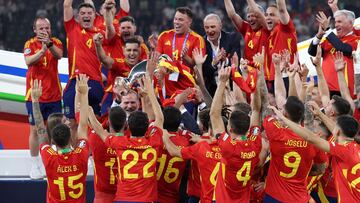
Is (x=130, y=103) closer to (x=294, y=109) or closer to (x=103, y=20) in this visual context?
(x=294, y=109)

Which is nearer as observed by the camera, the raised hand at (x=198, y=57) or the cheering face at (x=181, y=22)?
the raised hand at (x=198, y=57)

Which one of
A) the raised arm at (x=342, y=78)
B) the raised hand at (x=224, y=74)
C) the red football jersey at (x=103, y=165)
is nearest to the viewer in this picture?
the raised hand at (x=224, y=74)

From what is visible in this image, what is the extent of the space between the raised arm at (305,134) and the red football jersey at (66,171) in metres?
1.99

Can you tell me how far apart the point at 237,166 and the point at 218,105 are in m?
0.64

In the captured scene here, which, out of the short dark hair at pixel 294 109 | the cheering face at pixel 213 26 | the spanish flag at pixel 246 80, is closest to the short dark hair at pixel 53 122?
the spanish flag at pixel 246 80

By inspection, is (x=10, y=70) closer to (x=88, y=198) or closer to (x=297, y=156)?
(x=88, y=198)

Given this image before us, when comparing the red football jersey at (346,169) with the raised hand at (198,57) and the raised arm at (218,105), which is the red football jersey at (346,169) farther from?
the raised hand at (198,57)

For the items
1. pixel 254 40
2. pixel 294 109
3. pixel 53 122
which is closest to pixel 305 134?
pixel 294 109

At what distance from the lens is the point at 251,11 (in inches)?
522

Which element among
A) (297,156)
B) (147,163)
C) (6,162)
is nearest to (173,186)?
(147,163)

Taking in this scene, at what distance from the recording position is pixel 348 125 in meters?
9.99

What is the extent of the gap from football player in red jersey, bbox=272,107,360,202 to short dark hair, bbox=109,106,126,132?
1539mm

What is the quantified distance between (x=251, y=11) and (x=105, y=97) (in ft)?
6.99

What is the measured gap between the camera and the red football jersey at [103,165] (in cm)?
1094
